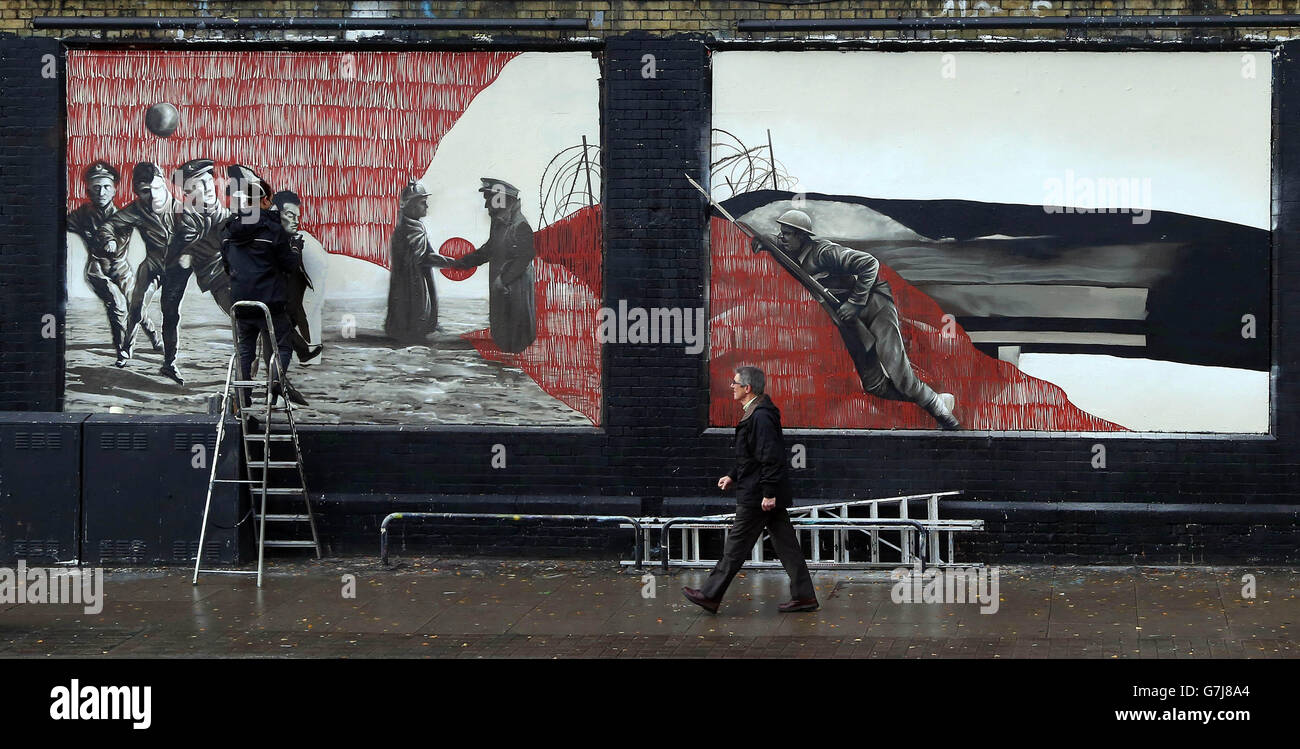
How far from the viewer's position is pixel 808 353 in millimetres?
12266

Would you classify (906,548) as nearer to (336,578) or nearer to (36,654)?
(336,578)

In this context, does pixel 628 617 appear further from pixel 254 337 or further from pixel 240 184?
pixel 240 184

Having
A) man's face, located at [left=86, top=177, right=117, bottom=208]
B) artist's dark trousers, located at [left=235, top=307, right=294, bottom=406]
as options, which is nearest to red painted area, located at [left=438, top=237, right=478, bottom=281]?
artist's dark trousers, located at [left=235, top=307, right=294, bottom=406]

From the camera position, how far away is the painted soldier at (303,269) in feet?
41.0

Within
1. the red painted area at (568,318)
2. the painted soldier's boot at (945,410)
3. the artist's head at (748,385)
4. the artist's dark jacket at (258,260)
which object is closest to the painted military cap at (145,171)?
the artist's dark jacket at (258,260)

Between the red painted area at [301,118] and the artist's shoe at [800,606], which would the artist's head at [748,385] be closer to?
the artist's shoe at [800,606]

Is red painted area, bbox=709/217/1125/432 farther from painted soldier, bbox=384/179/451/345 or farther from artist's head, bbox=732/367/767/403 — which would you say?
painted soldier, bbox=384/179/451/345

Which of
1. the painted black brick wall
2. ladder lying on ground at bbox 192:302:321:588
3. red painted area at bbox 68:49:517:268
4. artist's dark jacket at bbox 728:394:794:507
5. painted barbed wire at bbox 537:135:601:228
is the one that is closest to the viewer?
artist's dark jacket at bbox 728:394:794:507

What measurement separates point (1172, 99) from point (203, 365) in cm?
837

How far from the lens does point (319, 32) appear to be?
12406mm

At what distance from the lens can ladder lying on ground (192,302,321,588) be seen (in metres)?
11.4

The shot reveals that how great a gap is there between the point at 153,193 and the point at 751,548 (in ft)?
20.4

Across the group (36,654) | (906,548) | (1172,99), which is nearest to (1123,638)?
(906,548)

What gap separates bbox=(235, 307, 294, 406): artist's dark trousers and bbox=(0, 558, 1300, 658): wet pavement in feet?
5.24
